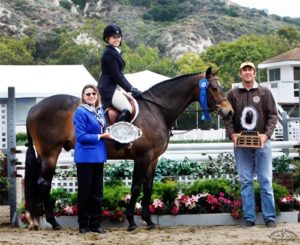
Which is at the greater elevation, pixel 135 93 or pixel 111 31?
pixel 111 31

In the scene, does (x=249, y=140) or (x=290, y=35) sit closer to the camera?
(x=249, y=140)

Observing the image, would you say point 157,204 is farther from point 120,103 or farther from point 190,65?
point 190,65

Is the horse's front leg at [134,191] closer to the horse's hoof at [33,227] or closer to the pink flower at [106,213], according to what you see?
the pink flower at [106,213]

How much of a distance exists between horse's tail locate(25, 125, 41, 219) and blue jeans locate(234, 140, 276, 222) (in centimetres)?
261

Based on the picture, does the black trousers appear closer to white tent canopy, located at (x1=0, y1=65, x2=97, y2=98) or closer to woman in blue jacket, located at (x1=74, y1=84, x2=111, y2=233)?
woman in blue jacket, located at (x1=74, y1=84, x2=111, y2=233)

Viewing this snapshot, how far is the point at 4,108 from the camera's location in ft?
34.0

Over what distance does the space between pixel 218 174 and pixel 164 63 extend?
2230 inches

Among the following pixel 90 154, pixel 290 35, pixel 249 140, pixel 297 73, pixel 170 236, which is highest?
pixel 290 35

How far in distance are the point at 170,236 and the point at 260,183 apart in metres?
1.50

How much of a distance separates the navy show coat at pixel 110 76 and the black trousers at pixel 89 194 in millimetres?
959

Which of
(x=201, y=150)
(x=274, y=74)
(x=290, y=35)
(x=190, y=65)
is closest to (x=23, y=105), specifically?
(x=201, y=150)

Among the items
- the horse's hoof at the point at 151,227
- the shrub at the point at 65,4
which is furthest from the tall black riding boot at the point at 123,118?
the shrub at the point at 65,4

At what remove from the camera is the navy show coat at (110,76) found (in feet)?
29.2

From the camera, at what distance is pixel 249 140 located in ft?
28.5
